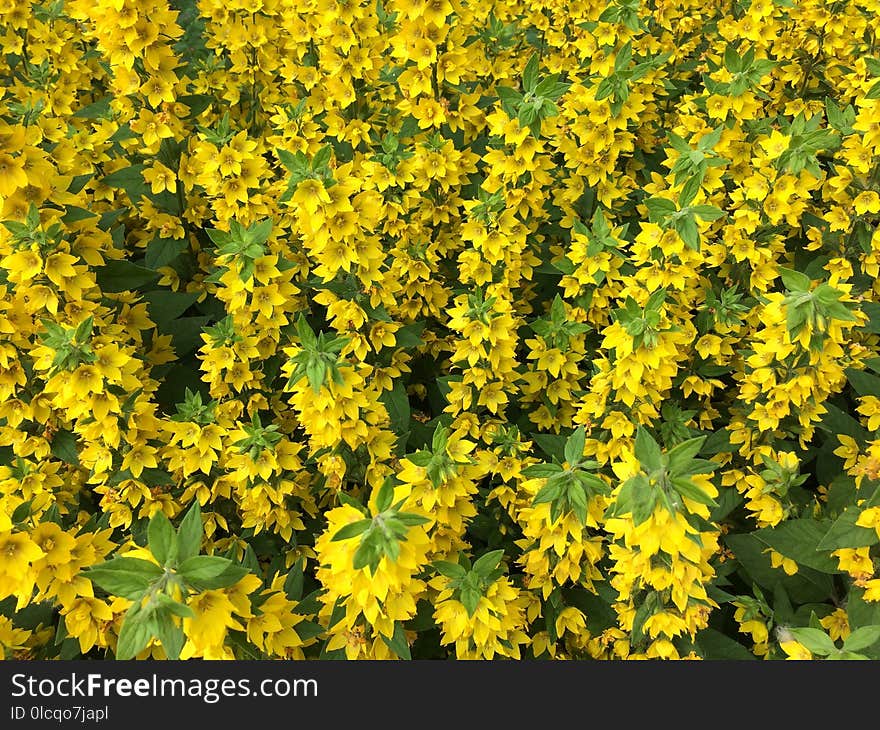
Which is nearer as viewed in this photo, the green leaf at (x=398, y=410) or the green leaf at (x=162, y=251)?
the green leaf at (x=398, y=410)

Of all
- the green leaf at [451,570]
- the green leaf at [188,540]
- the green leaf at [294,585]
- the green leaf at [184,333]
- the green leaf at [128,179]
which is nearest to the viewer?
the green leaf at [188,540]

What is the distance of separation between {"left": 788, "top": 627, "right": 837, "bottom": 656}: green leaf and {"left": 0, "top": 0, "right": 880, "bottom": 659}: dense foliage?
0.09 m

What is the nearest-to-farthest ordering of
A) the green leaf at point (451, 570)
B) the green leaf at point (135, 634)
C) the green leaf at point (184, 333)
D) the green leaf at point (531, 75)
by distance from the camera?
the green leaf at point (135, 634), the green leaf at point (451, 570), the green leaf at point (531, 75), the green leaf at point (184, 333)

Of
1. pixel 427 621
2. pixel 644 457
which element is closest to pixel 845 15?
pixel 644 457

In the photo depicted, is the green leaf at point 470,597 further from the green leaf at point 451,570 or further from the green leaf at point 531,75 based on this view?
the green leaf at point 531,75

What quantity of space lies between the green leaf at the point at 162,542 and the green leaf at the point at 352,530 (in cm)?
38

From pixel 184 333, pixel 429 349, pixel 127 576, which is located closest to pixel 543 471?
pixel 127 576

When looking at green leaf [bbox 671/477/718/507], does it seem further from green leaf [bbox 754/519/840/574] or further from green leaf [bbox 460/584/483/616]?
green leaf [bbox 754/519/840/574]

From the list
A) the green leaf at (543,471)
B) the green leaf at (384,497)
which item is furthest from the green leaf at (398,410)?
the green leaf at (384,497)

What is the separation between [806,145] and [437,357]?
1837mm

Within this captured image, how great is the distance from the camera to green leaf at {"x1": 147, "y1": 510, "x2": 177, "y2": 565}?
1659 millimetres

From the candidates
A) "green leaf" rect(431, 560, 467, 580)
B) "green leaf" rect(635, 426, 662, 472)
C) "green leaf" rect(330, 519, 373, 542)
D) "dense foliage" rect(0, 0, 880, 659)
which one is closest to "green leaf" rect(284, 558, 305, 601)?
"dense foliage" rect(0, 0, 880, 659)

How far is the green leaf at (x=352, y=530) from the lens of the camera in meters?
1.75

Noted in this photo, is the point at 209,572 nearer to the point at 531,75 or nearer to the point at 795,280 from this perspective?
the point at 795,280
